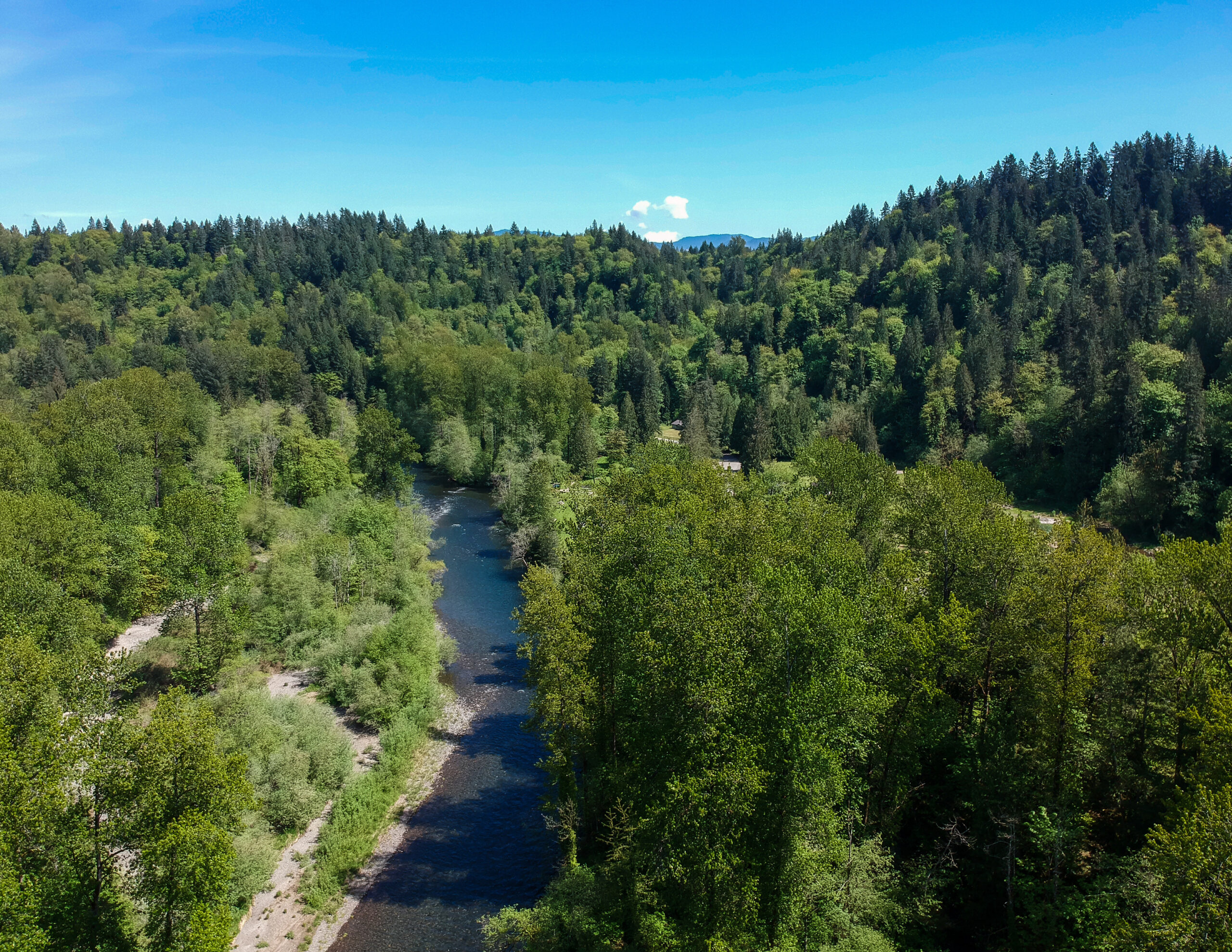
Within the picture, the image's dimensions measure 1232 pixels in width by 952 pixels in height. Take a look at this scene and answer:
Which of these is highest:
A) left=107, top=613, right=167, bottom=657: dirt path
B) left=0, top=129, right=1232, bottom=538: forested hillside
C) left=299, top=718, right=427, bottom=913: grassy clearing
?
left=0, top=129, right=1232, bottom=538: forested hillside

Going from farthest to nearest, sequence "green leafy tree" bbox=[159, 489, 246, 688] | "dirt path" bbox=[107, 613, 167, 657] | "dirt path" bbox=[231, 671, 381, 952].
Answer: "dirt path" bbox=[107, 613, 167, 657]
"green leafy tree" bbox=[159, 489, 246, 688]
"dirt path" bbox=[231, 671, 381, 952]

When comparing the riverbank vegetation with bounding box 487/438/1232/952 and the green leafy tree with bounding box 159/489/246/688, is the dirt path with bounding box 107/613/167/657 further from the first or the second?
the riverbank vegetation with bounding box 487/438/1232/952

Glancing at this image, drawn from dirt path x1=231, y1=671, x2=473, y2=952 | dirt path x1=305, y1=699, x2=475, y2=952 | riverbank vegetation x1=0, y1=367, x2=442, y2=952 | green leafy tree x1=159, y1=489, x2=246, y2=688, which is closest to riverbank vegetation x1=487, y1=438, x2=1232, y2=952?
dirt path x1=305, y1=699, x2=475, y2=952

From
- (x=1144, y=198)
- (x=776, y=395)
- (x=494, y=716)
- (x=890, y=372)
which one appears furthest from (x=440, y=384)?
(x=1144, y=198)

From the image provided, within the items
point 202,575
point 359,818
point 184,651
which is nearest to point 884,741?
point 359,818

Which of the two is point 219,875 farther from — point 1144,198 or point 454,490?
point 1144,198

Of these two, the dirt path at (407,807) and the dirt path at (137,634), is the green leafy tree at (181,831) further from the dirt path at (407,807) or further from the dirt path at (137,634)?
the dirt path at (137,634)

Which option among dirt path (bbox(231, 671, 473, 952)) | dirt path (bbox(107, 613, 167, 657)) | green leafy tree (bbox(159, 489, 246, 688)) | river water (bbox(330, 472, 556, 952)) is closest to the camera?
dirt path (bbox(231, 671, 473, 952))

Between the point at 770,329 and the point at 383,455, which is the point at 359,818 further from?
the point at 770,329
